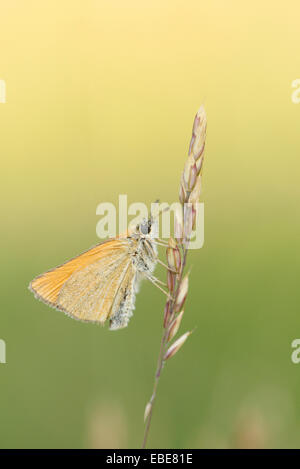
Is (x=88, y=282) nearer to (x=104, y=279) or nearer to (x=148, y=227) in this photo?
(x=104, y=279)

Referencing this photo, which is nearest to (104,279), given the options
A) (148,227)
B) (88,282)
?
(88,282)

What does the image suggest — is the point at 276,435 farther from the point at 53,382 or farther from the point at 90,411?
the point at 53,382

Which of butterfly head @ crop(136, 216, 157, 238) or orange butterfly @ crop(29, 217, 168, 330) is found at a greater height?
butterfly head @ crop(136, 216, 157, 238)

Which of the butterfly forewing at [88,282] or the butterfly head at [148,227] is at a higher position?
the butterfly head at [148,227]

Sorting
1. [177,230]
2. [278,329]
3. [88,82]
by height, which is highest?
[88,82]

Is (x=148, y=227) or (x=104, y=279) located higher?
(x=148, y=227)

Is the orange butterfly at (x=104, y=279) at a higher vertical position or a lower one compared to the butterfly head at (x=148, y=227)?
lower

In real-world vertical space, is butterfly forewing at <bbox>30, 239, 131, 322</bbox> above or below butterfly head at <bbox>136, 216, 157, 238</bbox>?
below
